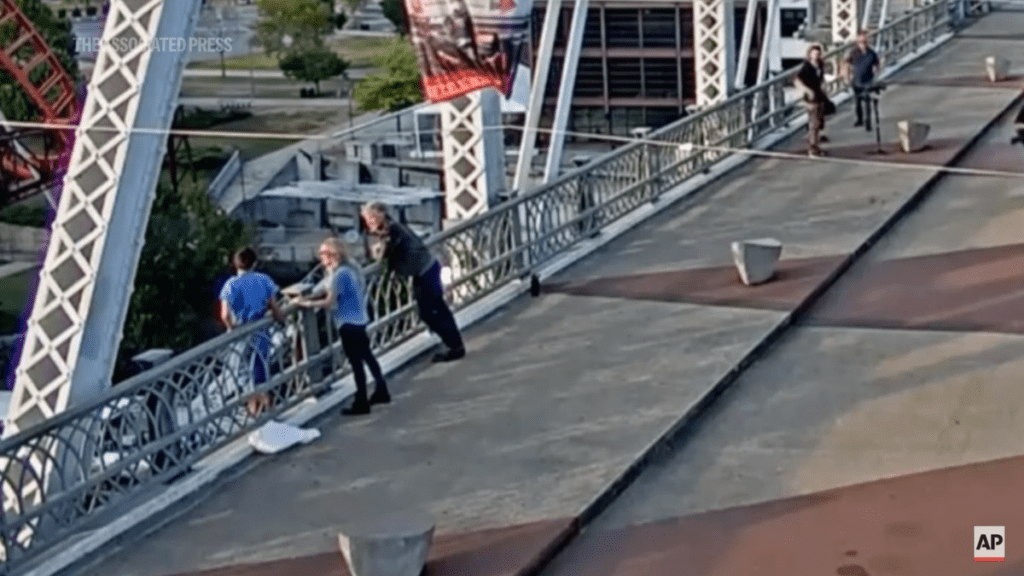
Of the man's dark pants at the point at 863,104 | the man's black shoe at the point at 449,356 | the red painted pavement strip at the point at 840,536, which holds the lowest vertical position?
the red painted pavement strip at the point at 840,536

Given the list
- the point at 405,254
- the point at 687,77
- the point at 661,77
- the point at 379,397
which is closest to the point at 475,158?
the point at 405,254

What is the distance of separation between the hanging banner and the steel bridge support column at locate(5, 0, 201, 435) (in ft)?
13.4

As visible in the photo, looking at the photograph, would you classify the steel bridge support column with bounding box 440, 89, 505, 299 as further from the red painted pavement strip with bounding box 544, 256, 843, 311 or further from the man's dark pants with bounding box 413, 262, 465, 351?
the man's dark pants with bounding box 413, 262, 465, 351

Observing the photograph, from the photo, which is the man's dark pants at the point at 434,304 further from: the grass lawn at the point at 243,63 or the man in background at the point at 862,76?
the grass lawn at the point at 243,63

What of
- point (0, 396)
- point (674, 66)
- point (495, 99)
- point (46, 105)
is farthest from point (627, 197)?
point (674, 66)

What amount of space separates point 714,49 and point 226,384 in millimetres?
13424

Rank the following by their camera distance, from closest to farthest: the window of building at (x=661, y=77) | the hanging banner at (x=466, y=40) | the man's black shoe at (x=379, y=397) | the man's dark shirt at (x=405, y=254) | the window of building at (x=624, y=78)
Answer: the man's black shoe at (x=379, y=397)
the man's dark shirt at (x=405, y=254)
the hanging banner at (x=466, y=40)
the window of building at (x=661, y=77)
the window of building at (x=624, y=78)

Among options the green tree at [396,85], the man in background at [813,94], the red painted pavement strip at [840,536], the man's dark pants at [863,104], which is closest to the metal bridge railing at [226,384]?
the red painted pavement strip at [840,536]

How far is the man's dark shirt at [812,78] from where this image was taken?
20812 millimetres

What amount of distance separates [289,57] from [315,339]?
230ft

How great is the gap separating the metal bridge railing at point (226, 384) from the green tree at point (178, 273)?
23.9 meters

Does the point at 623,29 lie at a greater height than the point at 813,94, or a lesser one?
greater

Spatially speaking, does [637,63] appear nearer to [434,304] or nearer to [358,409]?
[434,304]

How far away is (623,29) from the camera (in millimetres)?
58531
